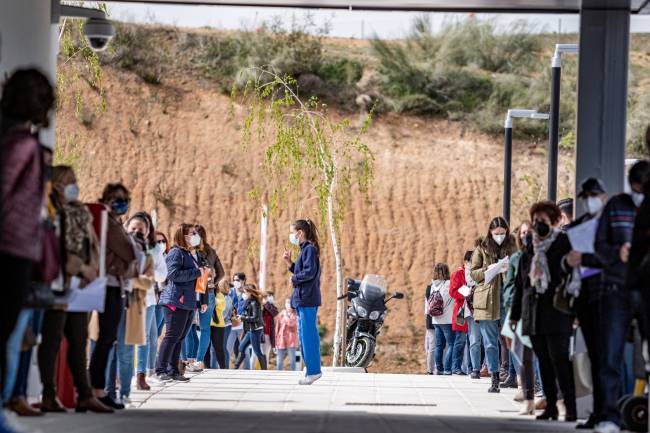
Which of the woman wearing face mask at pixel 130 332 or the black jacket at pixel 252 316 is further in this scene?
the black jacket at pixel 252 316

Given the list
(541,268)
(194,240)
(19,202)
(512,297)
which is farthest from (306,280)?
(19,202)

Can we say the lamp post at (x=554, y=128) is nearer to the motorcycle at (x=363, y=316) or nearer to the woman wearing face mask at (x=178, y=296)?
the motorcycle at (x=363, y=316)

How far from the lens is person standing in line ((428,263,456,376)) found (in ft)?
82.5

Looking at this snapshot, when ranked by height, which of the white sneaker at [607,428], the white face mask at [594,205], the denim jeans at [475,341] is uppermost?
the white face mask at [594,205]

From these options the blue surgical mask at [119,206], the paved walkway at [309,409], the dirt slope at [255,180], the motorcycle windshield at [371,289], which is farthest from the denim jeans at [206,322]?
the dirt slope at [255,180]

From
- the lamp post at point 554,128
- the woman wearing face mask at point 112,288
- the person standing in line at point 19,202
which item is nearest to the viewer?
the person standing in line at point 19,202

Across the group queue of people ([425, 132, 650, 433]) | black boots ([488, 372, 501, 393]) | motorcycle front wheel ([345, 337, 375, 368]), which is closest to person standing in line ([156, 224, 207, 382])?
black boots ([488, 372, 501, 393])

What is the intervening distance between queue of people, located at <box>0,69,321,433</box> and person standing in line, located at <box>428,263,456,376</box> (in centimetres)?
368

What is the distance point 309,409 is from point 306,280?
13.4 ft

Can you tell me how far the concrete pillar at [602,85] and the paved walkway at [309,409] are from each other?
2885mm

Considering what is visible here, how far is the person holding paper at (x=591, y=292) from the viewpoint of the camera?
12.5 metres

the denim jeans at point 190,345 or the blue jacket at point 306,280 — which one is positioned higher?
the blue jacket at point 306,280

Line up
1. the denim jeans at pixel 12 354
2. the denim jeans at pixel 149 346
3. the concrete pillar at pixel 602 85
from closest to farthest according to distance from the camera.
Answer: the denim jeans at pixel 12 354, the concrete pillar at pixel 602 85, the denim jeans at pixel 149 346

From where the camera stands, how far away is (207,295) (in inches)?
842
